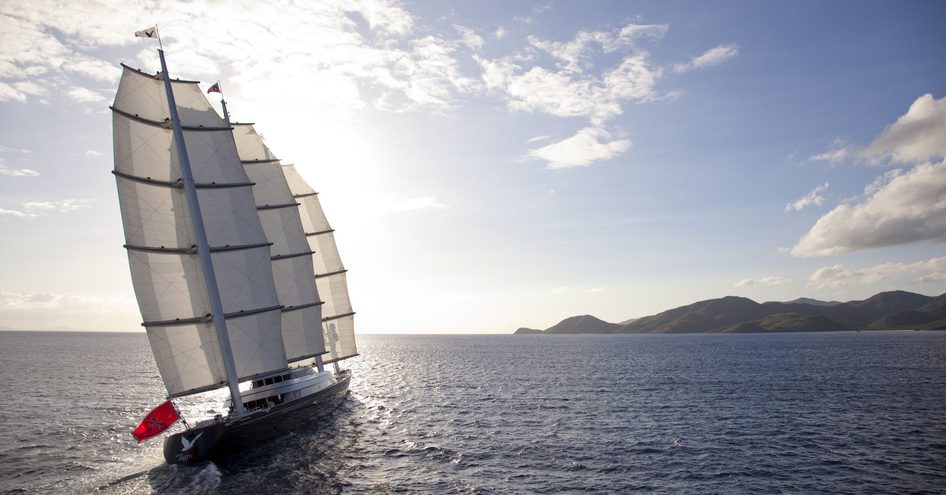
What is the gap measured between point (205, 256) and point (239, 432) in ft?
44.9

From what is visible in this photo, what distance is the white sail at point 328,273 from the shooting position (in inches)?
2530

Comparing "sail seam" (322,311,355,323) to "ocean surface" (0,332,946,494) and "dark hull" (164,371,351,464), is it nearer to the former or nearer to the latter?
"ocean surface" (0,332,946,494)

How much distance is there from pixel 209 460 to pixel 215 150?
80.7 feet

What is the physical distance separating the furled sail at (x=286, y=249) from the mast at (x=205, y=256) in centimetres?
1372

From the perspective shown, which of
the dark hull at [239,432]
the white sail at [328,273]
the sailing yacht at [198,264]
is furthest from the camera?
the white sail at [328,273]

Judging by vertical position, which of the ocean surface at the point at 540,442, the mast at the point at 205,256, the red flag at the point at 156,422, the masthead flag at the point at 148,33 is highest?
the masthead flag at the point at 148,33

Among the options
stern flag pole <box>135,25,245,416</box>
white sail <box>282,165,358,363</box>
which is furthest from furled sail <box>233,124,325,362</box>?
stern flag pole <box>135,25,245,416</box>

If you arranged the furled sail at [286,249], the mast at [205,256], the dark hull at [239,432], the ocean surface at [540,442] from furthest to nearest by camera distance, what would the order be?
the furled sail at [286,249]
the mast at [205,256]
the dark hull at [239,432]
the ocean surface at [540,442]

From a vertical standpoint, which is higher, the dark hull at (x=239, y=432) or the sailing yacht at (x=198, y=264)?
the sailing yacht at (x=198, y=264)

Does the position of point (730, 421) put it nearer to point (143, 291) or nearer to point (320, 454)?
point (320, 454)

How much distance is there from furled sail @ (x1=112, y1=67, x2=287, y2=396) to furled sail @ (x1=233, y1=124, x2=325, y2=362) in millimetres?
10660

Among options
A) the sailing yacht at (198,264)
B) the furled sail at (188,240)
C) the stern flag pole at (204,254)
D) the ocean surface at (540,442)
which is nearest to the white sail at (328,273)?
the ocean surface at (540,442)

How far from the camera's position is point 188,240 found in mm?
39969

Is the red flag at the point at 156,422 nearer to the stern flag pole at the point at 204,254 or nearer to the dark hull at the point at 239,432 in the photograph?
the dark hull at the point at 239,432
